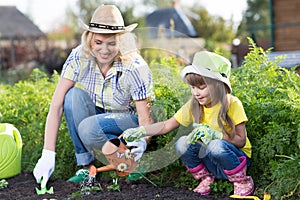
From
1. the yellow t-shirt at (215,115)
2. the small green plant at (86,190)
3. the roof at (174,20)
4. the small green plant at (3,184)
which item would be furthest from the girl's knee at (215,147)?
the roof at (174,20)

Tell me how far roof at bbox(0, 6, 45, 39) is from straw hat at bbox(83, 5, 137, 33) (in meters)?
21.4

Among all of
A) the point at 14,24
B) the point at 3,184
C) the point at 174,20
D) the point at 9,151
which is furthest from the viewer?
the point at 14,24

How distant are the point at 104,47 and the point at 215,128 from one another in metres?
0.85

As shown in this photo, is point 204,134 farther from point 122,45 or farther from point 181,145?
point 122,45

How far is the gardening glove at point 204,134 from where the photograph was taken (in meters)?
3.10

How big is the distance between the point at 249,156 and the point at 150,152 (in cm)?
69

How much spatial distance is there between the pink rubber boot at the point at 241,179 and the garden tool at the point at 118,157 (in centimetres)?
65

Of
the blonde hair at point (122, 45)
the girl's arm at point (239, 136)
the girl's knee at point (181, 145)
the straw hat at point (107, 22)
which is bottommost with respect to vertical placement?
the girl's knee at point (181, 145)

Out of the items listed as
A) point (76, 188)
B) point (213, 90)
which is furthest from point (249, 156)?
point (76, 188)

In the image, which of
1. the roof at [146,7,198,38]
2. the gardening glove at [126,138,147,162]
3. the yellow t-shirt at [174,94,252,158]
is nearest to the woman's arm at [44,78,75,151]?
the gardening glove at [126,138,147,162]

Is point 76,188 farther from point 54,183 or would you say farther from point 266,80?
point 266,80

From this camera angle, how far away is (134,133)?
333 cm

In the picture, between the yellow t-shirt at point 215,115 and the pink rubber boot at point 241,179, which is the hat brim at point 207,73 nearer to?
the yellow t-shirt at point 215,115

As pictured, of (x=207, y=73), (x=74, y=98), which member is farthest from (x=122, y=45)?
(x=207, y=73)
